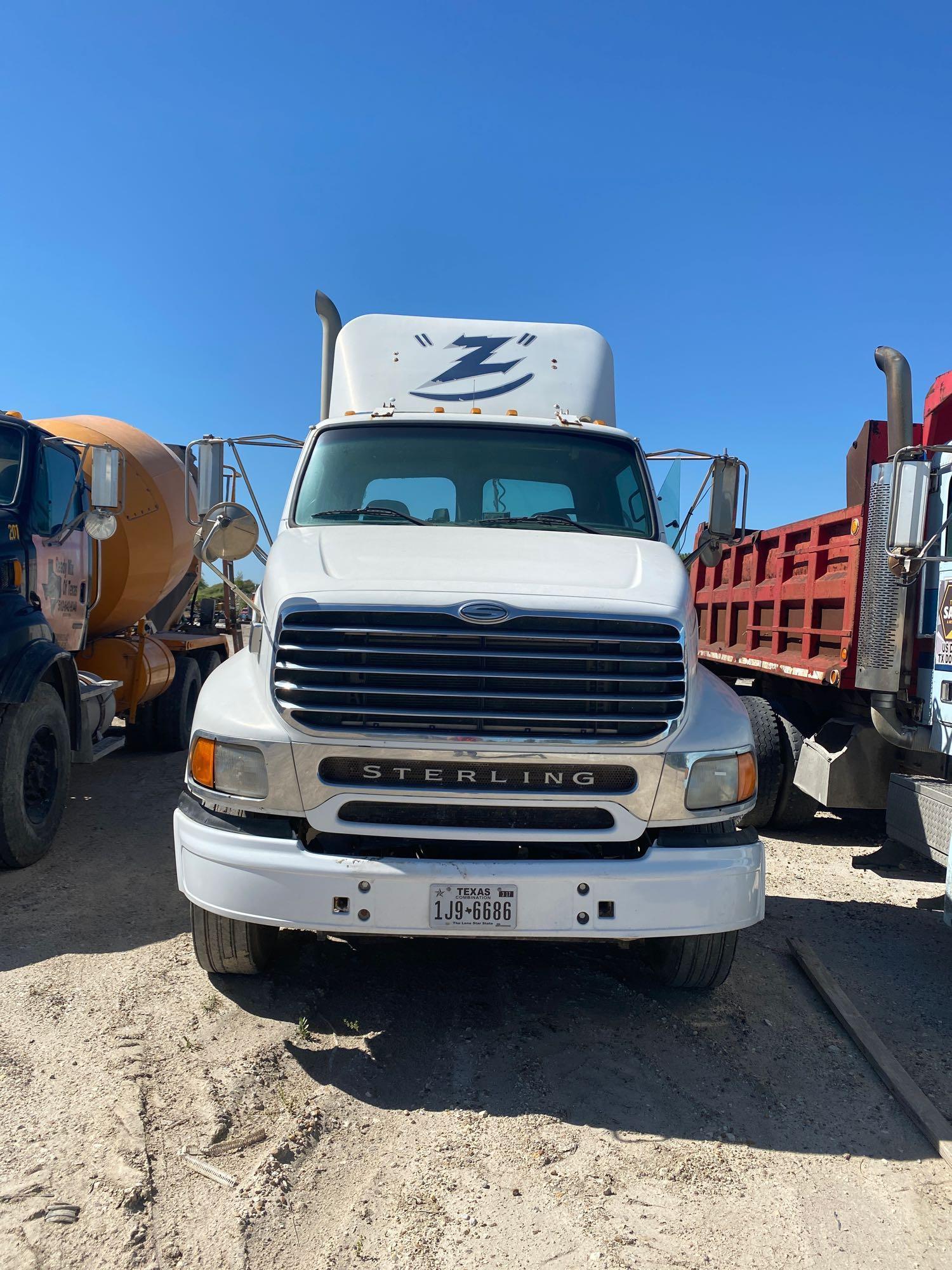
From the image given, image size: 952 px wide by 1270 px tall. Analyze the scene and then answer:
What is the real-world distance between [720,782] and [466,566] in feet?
4.05

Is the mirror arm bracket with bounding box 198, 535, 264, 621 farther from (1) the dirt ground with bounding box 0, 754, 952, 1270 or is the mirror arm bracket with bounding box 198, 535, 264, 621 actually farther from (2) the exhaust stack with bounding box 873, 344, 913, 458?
(2) the exhaust stack with bounding box 873, 344, 913, 458

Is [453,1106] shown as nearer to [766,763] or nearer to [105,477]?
[766,763]

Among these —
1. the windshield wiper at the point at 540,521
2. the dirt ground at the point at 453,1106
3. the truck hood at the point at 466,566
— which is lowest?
the dirt ground at the point at 453,1106

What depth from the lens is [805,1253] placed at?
99.0 inches

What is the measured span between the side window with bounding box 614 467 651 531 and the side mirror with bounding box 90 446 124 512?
11.5 ft

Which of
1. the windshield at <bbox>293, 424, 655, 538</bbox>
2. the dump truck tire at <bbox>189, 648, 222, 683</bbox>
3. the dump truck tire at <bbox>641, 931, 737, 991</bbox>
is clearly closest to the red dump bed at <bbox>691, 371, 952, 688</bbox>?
the windshield at <bbox>293, 424, 655, 538</bbox>

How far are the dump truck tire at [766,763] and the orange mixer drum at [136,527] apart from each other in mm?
5314

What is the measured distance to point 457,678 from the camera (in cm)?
331

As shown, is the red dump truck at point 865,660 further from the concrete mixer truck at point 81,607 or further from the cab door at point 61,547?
the cab door at point 61,547

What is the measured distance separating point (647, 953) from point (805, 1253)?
1621 mm

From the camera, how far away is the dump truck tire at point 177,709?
30.5ft

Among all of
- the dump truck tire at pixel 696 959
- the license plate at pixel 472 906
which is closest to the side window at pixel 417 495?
the license plate at pixel 472 906

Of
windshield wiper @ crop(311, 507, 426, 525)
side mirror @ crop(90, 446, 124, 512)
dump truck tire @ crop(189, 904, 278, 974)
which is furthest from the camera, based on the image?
side mirror @ crop(90, 446, 124, 512)

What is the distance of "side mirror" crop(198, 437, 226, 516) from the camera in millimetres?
4730
